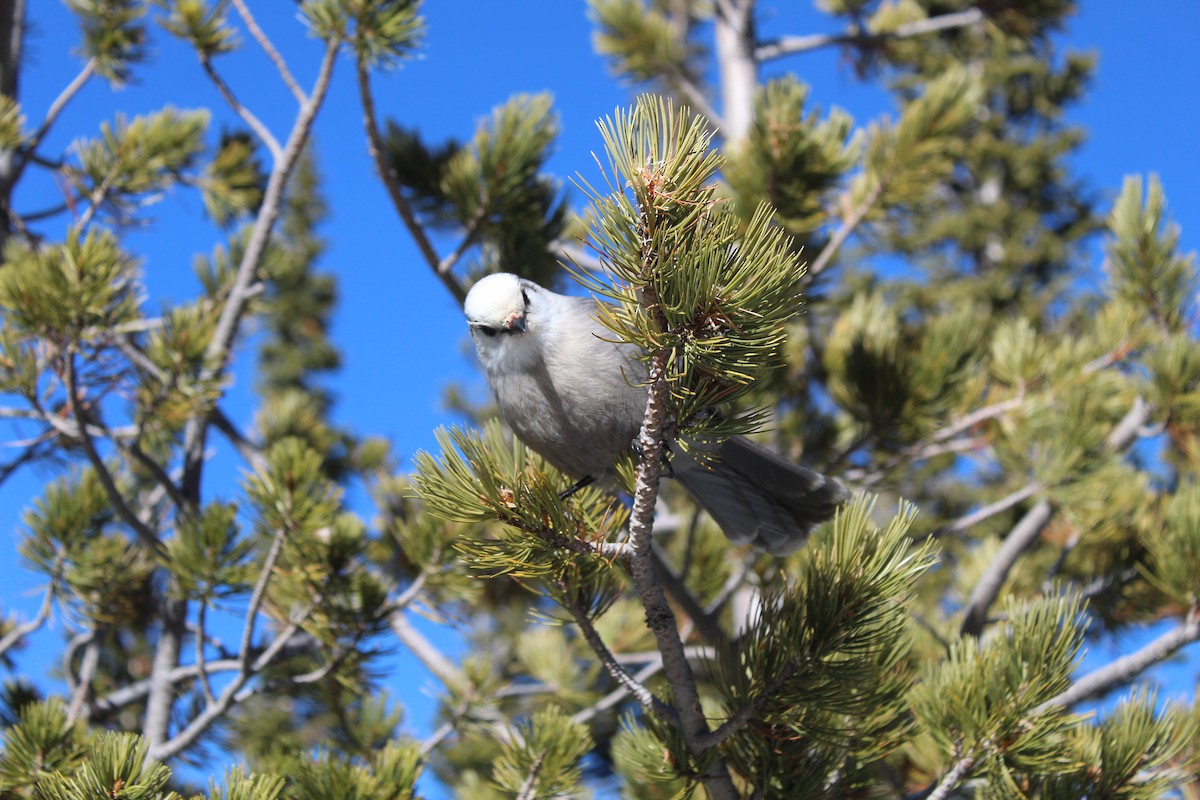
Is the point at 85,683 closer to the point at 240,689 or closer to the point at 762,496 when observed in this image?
the point at 240,689

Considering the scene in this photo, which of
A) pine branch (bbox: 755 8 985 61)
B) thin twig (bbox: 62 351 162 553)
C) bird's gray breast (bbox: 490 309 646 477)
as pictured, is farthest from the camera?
pine branch (bbox: 755 8 985 61)

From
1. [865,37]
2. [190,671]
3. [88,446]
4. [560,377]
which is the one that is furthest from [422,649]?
[865,37]

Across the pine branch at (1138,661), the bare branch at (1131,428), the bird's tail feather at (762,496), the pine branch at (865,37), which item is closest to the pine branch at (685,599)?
the bird's tail feather at (762,496)

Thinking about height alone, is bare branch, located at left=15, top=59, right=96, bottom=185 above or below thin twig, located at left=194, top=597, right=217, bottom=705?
above

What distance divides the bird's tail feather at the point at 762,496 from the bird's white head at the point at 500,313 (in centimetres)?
53

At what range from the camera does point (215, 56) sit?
10.4ft

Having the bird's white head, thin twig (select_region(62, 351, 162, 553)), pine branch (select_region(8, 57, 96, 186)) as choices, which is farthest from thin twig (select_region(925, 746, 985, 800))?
pine branch (select_region(8, 57, 96, 186))

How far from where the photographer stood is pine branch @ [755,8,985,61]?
4.39m

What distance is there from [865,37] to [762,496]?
126 inches

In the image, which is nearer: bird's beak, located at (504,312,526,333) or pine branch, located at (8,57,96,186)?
bird's beak, located at (504,312,526,333)

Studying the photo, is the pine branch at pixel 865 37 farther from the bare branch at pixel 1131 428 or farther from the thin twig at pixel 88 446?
the thin twig at pixel 88 446

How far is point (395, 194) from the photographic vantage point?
2957mm

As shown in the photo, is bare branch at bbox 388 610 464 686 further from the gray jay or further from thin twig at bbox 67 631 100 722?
the gray jay

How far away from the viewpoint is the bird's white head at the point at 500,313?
1.97 metres
